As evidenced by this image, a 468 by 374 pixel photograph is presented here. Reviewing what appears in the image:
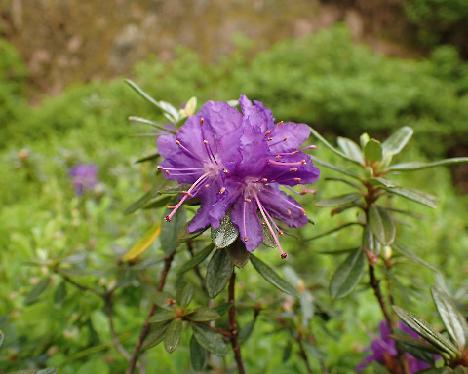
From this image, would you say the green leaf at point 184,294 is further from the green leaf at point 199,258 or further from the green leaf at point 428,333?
the green leaf at point 428,333

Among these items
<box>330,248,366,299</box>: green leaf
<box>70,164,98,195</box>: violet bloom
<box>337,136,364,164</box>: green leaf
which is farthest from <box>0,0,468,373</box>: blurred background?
<box>337,136,364,164</box>: green leaf

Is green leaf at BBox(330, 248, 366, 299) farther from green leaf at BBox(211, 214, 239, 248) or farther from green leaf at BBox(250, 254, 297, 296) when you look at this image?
green leaf at BBox(211, 214, 239, 248)

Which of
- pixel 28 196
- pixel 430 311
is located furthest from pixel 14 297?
pixel 28 196

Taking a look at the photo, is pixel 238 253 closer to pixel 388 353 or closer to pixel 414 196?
pixel 414 196

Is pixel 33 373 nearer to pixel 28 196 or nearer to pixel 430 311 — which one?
pixel 430 311

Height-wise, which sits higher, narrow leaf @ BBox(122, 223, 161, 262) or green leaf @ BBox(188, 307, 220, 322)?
narrow leaf @ BBox(122, 223, 161, 262)

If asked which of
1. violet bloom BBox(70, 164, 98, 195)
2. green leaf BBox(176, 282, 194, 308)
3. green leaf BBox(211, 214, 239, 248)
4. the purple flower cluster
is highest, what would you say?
the purple flower cluster
